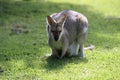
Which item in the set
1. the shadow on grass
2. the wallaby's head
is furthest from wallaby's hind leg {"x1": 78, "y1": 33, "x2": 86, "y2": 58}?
the wallaby's head

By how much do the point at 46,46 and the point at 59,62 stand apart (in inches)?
61.4

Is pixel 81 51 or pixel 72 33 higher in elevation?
pixel 72 33

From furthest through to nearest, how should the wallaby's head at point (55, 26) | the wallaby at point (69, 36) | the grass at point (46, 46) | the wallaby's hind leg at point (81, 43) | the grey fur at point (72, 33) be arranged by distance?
1. the wallaby's hind leg at point (81, 43)
2. the grey fur at point (72, 33)
3. the wallaby at point (69, 36)
4. the wallaby's head at point (55, 26)
5. the grass at point (46, 46)

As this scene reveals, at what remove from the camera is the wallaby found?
7.46 meters

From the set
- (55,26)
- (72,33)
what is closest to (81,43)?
(72,33)

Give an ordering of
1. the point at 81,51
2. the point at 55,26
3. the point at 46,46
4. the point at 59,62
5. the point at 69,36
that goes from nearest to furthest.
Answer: the point at 55,26, the point at 59,62, the point at 69,36, the point at 81,51, the point at 46,46

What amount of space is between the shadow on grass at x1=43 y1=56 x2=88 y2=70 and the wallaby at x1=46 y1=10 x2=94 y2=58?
114 millimetres

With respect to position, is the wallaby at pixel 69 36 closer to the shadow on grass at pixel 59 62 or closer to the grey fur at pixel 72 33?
the grey fur at pixel 72 33

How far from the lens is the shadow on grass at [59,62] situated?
7.22 metres

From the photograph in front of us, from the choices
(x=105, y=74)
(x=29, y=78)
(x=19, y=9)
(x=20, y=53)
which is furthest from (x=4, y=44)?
(x=19, y=9)

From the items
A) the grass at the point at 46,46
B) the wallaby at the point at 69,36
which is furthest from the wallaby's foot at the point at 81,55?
the grass at the point at 46,46

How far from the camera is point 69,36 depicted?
25.6ft

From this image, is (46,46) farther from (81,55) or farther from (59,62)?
(59,62)

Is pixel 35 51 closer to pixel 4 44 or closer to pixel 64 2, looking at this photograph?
pixel 4 44
